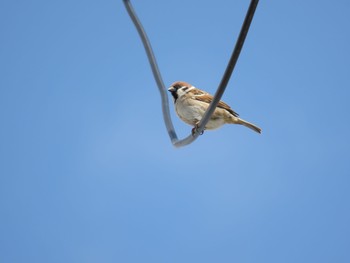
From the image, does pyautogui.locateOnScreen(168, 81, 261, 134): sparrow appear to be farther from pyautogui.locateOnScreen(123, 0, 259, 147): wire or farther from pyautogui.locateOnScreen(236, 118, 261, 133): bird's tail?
pyautogui.locateOnScreen(123, 0, 259, 147): wire

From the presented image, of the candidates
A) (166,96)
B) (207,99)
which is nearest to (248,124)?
(207,99)

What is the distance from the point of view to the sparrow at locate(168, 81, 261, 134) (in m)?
5.30

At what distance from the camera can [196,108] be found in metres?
5.30

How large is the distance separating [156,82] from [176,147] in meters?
0.52

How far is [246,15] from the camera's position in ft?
6.28

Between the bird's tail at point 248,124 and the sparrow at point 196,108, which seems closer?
the sparrow at point 196,108

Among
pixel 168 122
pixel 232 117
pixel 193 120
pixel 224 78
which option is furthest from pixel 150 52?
pixel 232 117

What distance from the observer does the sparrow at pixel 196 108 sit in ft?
17.4

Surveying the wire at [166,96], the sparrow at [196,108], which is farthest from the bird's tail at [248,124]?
the wire at [166,96]

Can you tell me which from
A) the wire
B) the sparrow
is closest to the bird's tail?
the sparrow

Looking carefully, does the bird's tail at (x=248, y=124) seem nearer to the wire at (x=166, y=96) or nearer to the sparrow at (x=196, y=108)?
the sparrow at (x=196, y=108)

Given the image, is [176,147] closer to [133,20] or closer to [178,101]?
[133,20]

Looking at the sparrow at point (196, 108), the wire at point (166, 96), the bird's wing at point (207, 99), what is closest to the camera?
the wire at point (166, 96)

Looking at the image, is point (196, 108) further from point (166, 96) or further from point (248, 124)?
point (166, 96)
